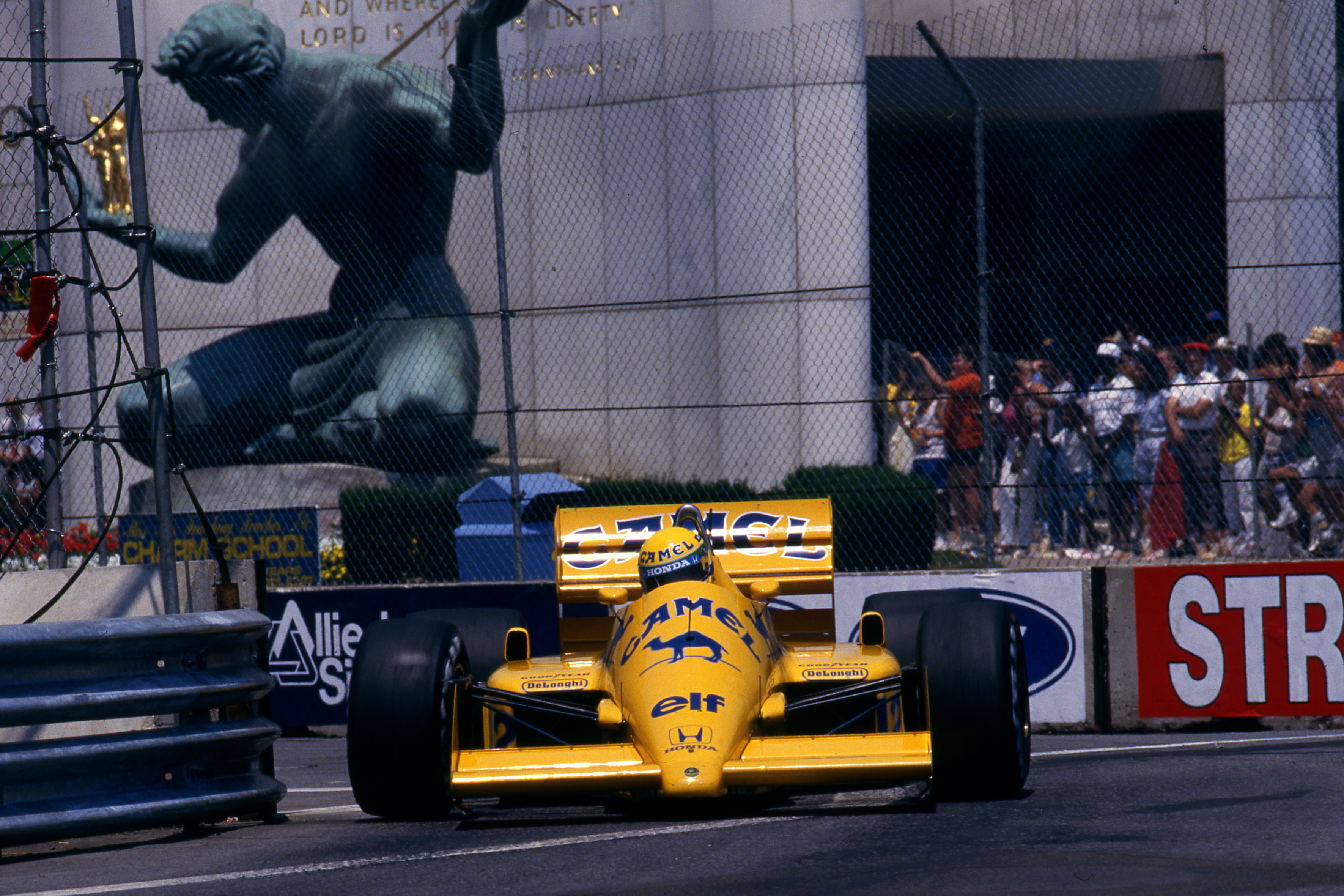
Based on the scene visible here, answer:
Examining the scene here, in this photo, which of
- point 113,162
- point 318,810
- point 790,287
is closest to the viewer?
point 318,810

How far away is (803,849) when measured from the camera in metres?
5.18

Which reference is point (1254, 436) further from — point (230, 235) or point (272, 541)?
point (230, 235)

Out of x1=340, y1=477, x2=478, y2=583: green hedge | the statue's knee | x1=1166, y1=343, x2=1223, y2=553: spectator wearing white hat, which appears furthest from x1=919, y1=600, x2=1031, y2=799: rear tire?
the statue's knee

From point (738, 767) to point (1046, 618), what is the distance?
4372 mm

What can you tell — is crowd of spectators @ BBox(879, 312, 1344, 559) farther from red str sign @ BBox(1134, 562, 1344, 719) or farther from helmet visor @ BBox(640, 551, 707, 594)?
helmet visor @ BBox(640, 551, 707, 594)

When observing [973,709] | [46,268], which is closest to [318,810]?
[973,709]

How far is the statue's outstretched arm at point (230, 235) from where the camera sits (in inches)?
635

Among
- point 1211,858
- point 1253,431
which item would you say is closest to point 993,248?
point 1253,431

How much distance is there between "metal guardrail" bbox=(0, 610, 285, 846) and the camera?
18.7 feet

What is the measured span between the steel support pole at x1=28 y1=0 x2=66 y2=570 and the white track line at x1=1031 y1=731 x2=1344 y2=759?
504 cm

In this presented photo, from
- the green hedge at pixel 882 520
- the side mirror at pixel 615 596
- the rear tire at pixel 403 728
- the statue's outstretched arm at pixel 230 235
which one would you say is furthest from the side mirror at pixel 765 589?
the statue's outstretched arm at pixel 230 235

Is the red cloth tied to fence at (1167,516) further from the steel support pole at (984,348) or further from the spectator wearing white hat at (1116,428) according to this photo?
the steel support pole at (984,348)

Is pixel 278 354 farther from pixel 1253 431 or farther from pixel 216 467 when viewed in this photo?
pixel 1253 431

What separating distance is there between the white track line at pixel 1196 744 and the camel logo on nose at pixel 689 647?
267 centimetres
